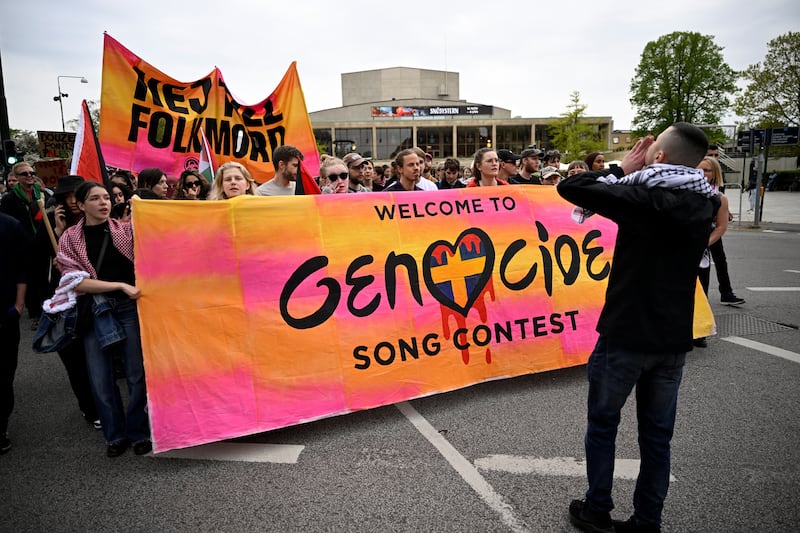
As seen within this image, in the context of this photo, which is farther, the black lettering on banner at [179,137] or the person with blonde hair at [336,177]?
the black lettering on banner at [179,137]

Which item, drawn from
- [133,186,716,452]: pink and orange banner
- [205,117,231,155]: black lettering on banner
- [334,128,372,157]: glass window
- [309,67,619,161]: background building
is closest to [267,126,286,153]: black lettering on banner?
[205,117,231,155]: black lettering on banner

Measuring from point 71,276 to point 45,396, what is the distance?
74.0 inches

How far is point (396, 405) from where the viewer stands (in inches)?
150

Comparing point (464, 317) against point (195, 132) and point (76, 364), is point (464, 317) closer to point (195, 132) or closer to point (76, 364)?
point (76, 364)

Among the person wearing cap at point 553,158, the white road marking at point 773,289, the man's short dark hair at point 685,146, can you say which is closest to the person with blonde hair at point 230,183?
the man's short dark hair at point 685,146

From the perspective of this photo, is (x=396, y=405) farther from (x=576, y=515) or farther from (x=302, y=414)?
(x=576, y=515)

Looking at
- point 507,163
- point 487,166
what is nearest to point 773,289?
point 507,163

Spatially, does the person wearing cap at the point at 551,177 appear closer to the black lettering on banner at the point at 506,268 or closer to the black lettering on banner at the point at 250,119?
the black lettering on banner at the point at 506,268

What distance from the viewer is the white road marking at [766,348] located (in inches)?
177

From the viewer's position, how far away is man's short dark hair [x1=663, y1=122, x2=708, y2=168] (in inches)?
80.8

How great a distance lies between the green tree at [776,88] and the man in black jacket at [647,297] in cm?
4583

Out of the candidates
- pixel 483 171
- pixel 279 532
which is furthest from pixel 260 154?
pixel 279 532

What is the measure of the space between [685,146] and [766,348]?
151 inches

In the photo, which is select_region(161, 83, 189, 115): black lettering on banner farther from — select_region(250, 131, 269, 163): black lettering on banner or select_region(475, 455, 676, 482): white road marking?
select_region(475, 455, 676, 482): white road marking
